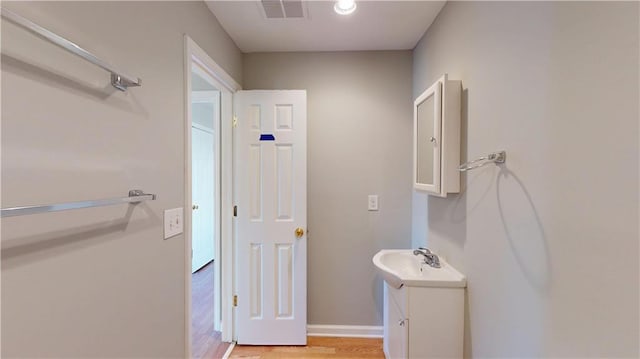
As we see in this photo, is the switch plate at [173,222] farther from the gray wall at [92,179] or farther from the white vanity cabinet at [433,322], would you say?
the white vanity cabinet at [433,322]

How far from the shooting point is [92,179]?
2.60ft

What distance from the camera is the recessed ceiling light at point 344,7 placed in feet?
5.01

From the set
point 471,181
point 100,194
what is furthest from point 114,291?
point 471,181

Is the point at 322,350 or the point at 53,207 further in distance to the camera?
the point at 322,350

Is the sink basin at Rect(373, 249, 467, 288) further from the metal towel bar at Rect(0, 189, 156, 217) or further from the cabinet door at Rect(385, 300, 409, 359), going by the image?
the metal towel bar at Rect(0, 189, 156, 217)

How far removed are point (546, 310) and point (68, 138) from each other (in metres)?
1.52

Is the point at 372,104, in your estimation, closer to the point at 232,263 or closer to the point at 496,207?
the point at 496,207

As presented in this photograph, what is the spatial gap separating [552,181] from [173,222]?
1462 millimetres

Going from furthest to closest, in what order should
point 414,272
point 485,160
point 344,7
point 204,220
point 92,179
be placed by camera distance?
point 204,220 < point 414,272 < point 344,7 < point 485,160 < point 92,179

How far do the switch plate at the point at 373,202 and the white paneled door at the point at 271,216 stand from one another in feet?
1.82

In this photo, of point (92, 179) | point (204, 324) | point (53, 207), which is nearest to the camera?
point (53, 207)

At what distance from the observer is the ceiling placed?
62.9 inches

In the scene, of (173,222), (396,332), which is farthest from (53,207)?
(396,332)

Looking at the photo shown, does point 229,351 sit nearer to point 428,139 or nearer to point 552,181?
point 428,139
